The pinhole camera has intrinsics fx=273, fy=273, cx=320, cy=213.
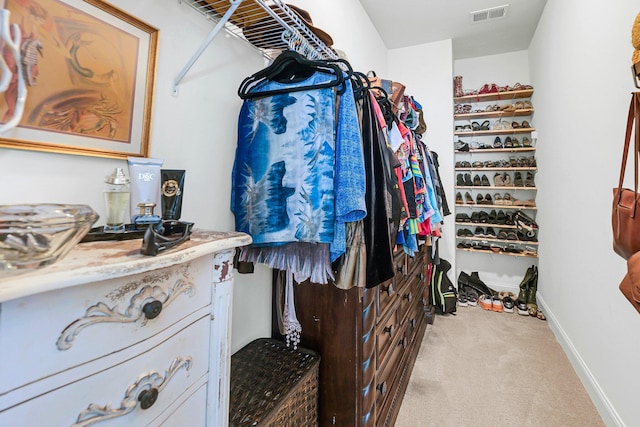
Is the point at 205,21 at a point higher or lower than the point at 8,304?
higher

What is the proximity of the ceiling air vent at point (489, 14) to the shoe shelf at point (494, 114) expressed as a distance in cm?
96

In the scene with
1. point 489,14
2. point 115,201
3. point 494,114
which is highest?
point 489,14

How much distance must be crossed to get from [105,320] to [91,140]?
0.51 m

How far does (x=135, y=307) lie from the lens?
1.43 ft

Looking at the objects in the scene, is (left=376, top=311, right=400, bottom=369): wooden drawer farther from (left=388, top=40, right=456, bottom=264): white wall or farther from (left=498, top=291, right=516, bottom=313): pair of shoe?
(left=498, top=291, right=516, bottom=313): pair of shoe

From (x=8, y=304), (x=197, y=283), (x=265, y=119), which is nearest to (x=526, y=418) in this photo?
(x=197, y=283)

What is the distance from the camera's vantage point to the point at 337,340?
3.86ft

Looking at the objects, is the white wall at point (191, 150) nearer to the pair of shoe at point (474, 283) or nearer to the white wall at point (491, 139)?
the pair of shoe at point (474, 283)

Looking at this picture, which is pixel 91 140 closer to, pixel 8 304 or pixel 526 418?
pixel 8 304

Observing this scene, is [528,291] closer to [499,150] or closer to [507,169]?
[507,169]

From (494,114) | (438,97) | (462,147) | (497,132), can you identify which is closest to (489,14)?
(438,97)

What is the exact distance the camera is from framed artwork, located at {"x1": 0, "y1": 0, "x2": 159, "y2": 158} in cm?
56

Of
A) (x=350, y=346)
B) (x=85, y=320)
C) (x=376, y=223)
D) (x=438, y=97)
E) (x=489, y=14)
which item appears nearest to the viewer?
(x=85, y=320)

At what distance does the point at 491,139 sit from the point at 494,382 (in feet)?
9.28
